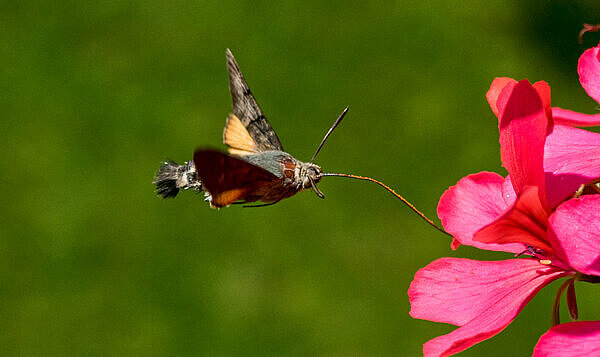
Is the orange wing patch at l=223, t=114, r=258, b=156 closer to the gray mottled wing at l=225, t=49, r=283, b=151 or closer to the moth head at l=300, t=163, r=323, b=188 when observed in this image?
the gray mottled wing at l=225, t=49, r=283, b=151

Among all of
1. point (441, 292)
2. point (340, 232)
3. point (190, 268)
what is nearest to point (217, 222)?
point (190, 268)

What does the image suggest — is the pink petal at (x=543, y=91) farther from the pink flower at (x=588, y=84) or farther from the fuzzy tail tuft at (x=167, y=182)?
the fuzzy tail tuft at (x=167, y=182)

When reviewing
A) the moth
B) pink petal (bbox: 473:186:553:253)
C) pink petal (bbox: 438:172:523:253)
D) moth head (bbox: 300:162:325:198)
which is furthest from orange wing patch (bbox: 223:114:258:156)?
pink petal (bbox: 473:186:553:253)

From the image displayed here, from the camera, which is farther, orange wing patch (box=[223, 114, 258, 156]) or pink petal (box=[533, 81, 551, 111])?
orange wing patch (box=[223, 114, 258, 156])

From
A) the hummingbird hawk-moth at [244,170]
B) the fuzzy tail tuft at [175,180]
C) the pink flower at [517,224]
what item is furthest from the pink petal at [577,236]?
the fuzzy tail tuft at [175,180]

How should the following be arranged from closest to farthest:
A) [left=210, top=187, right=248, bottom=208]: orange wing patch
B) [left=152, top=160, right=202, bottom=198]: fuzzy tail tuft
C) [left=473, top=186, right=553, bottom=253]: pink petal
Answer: [left=473, top=186, right=553, bottom=253]: pink petal → [left=210, top=187, right=248, bottom=208]: orange wing patch → [left=152, top=160, right=202, bottom=198]: fuzzy tail tuft

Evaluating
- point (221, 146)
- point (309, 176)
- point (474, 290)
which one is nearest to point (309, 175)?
point (309, 176)
